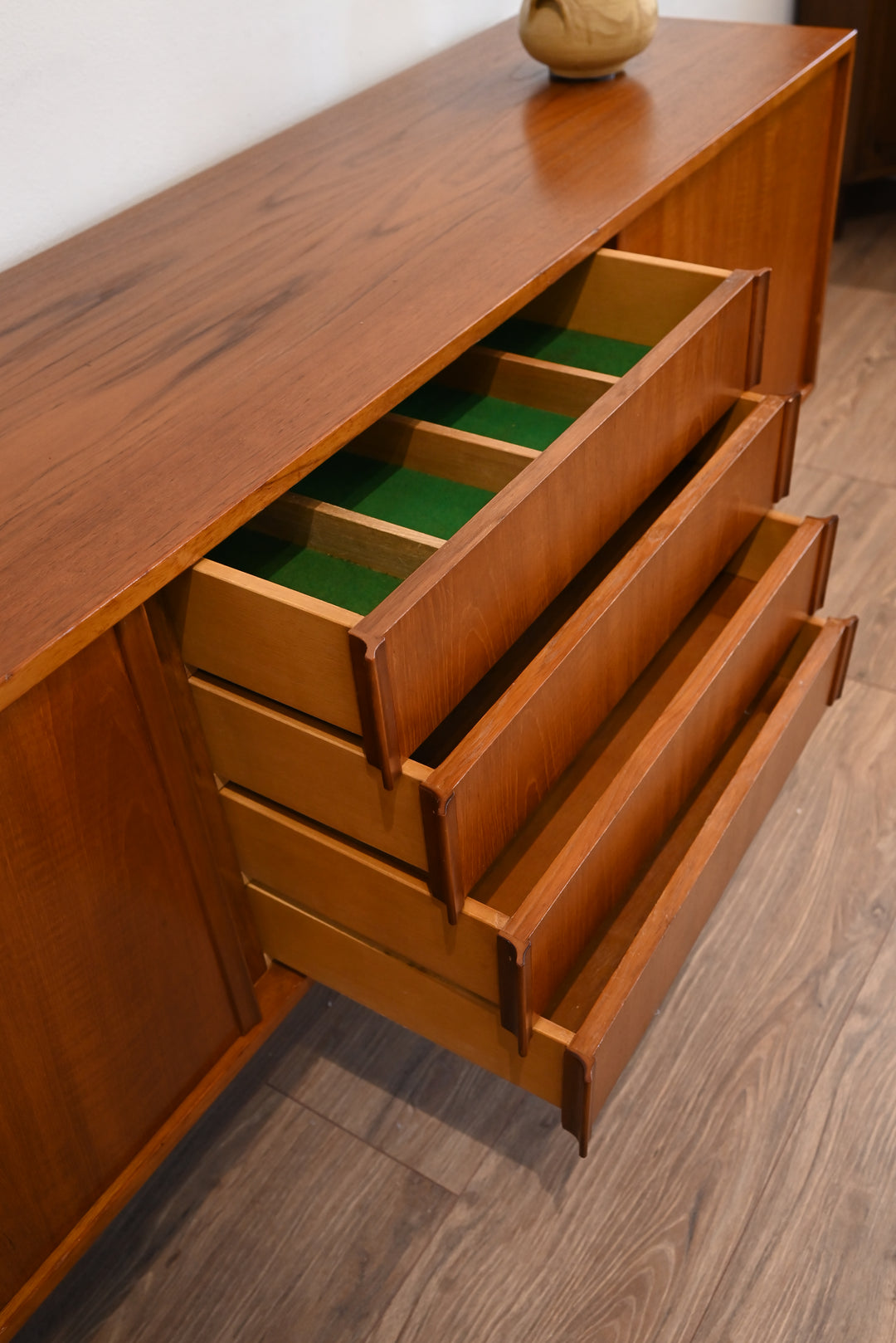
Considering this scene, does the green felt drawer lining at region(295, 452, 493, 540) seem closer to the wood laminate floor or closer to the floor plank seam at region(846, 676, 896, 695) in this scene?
the wood laminate floor

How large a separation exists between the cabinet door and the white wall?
59 centimetres

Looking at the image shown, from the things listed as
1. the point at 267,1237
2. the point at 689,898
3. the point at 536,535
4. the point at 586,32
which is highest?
the point at 586,32

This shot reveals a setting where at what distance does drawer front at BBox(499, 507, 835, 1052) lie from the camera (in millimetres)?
769

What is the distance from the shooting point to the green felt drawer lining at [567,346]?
3.53 ft

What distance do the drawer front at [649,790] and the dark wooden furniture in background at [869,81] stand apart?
1619 millimetres

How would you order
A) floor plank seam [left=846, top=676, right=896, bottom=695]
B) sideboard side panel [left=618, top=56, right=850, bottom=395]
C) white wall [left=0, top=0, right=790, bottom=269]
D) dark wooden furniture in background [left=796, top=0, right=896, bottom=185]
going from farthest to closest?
dark wooden furniture in background [left=796, top=0, right=896, bottom=185], floor plank seam [left=846, top=676, right=896, bottom=695], sideboard side panel [left=618, top=56, right=850, bottom=395], white wall [left=0, top=0, right=790, bottom=269]

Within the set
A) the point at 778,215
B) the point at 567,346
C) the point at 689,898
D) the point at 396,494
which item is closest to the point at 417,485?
the point at 396,494

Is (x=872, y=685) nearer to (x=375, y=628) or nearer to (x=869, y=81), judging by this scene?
(x=375, y=628)

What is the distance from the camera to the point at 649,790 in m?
0.87

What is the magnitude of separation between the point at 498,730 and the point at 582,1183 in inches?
19.1

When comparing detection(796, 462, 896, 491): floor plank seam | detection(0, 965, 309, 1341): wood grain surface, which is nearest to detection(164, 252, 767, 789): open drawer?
detection(0, 965, 309, 1341): wood grain surface

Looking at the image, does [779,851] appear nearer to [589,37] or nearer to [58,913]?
[58,913]

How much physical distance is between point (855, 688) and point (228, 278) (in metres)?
0.90

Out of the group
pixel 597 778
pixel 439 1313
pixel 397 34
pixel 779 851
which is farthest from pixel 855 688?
pixel 397 34
